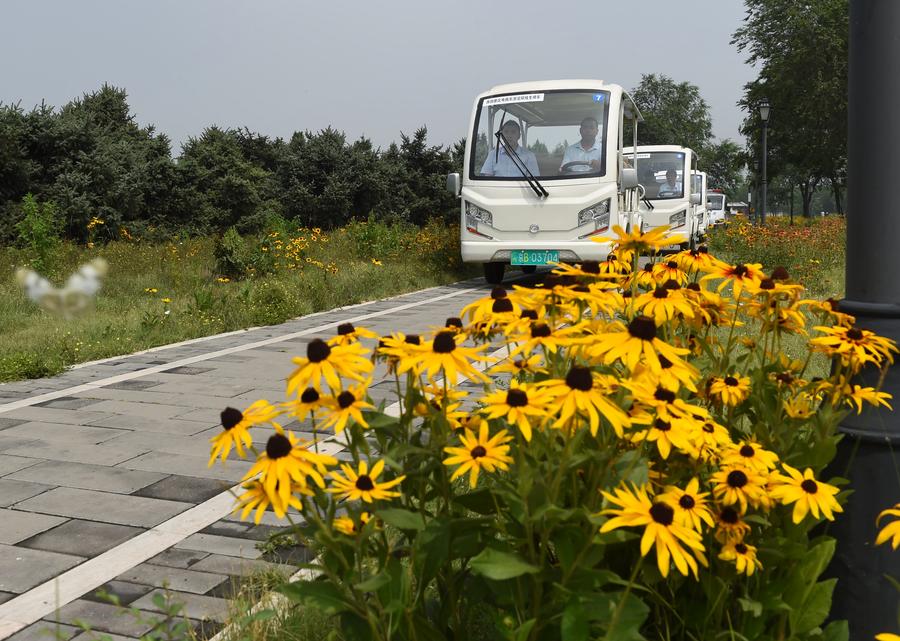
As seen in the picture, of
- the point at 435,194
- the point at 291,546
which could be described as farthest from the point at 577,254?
the point at 435,194

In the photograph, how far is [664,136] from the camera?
92.0 metres

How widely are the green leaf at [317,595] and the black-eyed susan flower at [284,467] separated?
279mm

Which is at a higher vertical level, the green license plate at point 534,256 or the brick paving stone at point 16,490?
the green license plate at point 534,256

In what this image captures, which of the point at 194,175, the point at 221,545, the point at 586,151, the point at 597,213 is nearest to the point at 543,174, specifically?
the point at 586,151

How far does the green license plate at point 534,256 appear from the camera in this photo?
13.3 meters

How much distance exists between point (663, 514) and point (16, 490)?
12.1 ft

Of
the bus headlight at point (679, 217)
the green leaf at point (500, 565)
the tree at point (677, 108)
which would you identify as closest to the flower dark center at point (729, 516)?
the green leaf at point (500, 565)

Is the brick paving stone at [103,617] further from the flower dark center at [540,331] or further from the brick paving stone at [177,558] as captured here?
the flower dark center at [540,331]

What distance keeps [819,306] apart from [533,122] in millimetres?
11837

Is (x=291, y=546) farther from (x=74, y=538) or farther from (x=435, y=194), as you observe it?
(x=435, y=194)

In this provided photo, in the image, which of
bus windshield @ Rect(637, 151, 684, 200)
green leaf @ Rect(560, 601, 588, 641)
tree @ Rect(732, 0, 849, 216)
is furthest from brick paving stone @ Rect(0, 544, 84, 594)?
tree @ Rect(732, 0, 849, 216)

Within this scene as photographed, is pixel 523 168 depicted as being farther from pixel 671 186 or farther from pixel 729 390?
pixel 729 390

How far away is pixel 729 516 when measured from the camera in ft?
6.51

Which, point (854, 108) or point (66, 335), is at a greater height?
point (854, 108)
